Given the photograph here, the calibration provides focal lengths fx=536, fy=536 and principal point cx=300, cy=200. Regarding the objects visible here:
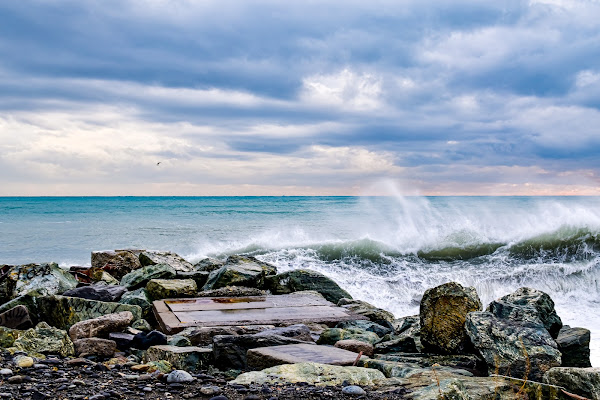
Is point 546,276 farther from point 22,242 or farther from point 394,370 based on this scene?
point 22,242

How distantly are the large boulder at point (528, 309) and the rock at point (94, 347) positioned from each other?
146 inches

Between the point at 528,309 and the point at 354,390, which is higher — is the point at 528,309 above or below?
above

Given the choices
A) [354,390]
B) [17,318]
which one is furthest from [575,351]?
[17,318]

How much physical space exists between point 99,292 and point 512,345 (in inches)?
217

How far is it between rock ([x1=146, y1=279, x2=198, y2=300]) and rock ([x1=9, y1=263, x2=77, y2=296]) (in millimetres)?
1428

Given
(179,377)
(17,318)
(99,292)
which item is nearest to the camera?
(179,377)

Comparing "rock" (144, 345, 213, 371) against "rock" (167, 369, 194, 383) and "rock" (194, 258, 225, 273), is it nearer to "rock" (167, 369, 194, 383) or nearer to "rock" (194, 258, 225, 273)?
"rock" (167, 369, 194, 383)

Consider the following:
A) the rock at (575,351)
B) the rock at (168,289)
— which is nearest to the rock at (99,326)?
the rock at (168,289)

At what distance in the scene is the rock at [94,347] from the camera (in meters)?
5.02

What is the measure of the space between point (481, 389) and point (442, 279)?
10041 millimetres

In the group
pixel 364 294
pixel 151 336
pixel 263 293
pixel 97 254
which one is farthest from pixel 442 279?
pixel 151 336

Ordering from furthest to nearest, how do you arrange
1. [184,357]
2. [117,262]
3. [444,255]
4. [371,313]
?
[444,255] < [117,262] < [371,313] < [184,357]

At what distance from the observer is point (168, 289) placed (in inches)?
311

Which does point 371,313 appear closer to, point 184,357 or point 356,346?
point 356,346
